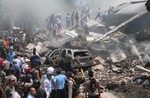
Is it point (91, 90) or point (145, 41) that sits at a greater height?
point (145, 41)

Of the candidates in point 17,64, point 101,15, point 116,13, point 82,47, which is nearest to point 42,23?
point 101,15

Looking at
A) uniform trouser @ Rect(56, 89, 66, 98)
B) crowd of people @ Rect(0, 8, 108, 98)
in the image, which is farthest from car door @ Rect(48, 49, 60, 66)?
uniform trouser @ Rect(56, 89, 66, 98)

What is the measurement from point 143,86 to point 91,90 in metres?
4.85

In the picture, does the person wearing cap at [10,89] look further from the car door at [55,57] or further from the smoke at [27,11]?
the smoke at [27,11]

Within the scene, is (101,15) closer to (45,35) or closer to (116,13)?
(116,13)

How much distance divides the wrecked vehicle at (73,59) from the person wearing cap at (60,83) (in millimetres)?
6545

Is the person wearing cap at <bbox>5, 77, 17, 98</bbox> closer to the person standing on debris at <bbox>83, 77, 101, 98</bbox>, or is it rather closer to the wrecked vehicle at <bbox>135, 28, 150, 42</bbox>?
the person standing on debris at <bbox>83, 77, 101, 98</bbox>

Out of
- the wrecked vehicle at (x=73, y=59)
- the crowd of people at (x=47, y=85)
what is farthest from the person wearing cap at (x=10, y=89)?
the wrecked vehicle at (x=73, y=59)

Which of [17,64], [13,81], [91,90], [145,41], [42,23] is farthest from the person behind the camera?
[42,23]

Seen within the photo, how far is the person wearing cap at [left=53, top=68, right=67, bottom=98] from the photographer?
10141 millimetres

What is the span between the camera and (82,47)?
71.4 feet

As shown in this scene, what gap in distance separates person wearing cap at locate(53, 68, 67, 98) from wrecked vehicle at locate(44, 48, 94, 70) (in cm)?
655

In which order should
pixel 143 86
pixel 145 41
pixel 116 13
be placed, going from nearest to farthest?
pixel 143 86
pixel 145 41
pixel 116 13

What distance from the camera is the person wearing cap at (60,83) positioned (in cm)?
1014
